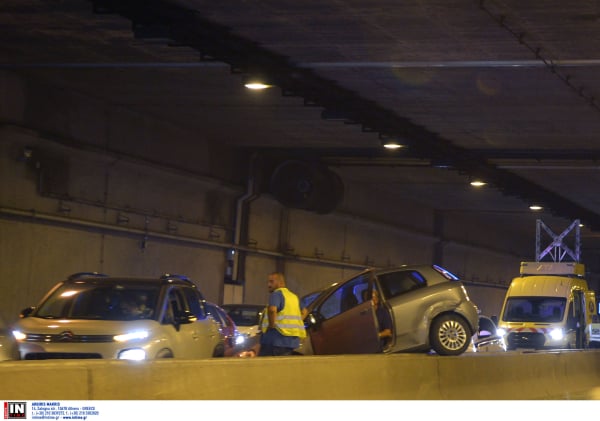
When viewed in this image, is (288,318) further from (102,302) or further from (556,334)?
(556,334)

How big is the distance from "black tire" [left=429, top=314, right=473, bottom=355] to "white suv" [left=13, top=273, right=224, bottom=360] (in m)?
3.33

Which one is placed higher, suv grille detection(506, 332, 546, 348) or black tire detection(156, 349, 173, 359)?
suv grille detection(506, 332, 546, 348)

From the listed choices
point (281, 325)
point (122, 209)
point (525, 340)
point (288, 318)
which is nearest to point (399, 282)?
point (288, 318)

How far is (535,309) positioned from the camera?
108 feet

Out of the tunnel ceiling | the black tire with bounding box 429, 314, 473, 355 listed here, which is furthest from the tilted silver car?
the tunnel ceiling

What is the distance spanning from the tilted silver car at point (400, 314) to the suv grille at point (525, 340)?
15.1m

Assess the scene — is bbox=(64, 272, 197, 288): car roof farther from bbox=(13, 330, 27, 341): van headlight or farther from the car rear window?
the car rear window

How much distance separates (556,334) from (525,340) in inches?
38.1

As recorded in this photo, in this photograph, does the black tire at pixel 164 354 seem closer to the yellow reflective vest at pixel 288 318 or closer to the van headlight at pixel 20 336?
the yellow reflective vest at pixel 288 318

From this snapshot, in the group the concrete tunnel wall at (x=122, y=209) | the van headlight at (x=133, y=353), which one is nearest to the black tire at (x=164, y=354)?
the van headlight at (x=133, y=353)

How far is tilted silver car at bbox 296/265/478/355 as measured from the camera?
57.2 ft

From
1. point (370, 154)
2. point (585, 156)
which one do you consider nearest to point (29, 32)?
point (370, 154)

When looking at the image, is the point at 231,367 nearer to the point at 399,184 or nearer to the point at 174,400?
the point at 174,400

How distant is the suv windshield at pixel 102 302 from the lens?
1572 centimetres
